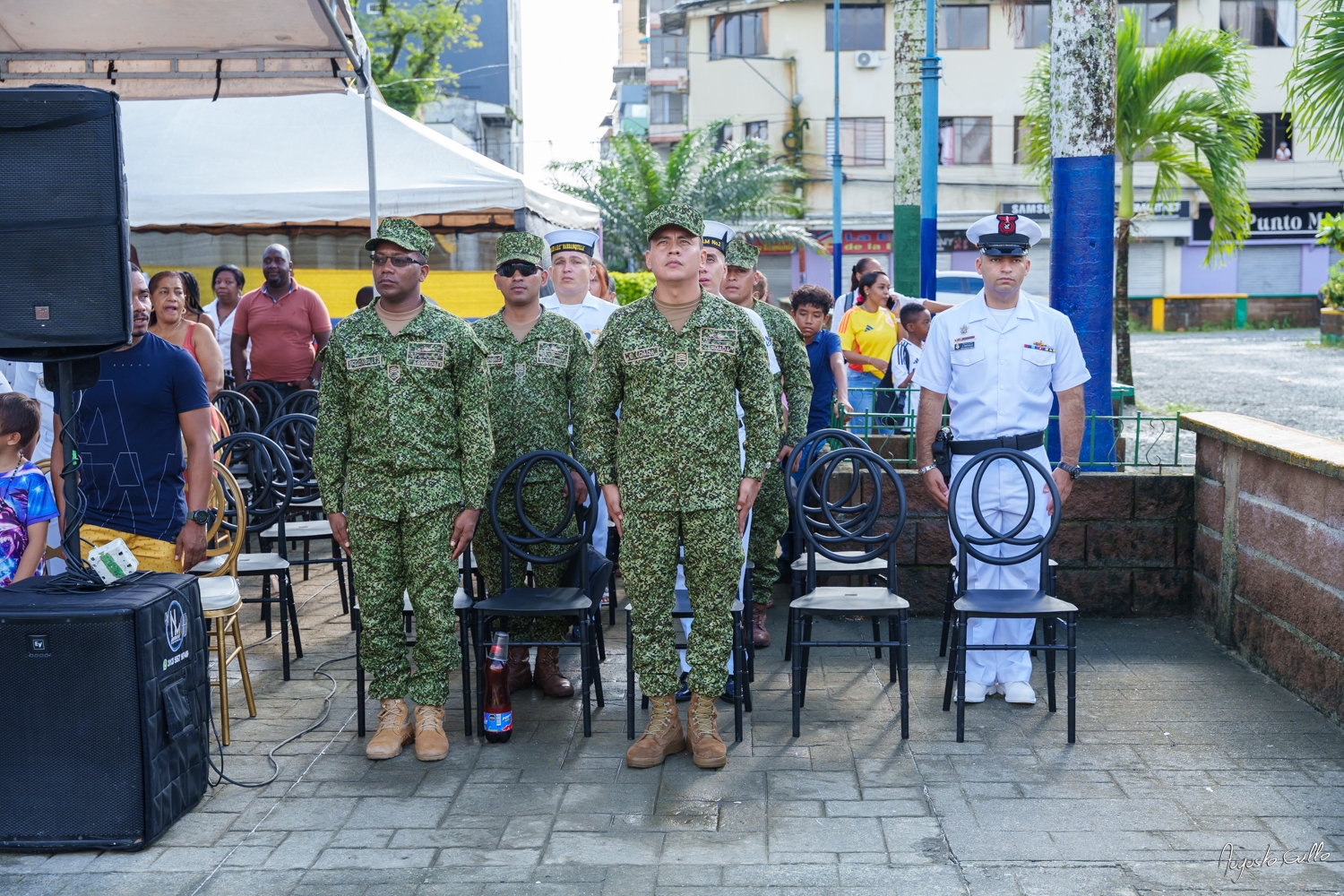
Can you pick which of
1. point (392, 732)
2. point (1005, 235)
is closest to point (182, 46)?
point (392, 732)

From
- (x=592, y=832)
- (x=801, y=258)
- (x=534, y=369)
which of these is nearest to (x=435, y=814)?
(x=592, y=832)

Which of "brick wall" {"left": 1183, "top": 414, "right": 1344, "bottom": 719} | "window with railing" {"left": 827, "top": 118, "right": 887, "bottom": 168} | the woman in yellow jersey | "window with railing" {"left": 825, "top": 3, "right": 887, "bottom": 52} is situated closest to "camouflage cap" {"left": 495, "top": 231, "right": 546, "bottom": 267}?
"brick wall" {"left": 1183, "top": 414, "right": 1344, "bottom": 719}

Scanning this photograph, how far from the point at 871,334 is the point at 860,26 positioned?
30841 millimetres

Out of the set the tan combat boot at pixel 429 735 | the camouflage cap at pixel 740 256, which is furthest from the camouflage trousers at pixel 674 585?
the camouflage cap at pixel 740 256

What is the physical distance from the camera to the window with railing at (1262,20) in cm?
3734

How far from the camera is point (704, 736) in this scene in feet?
15.7

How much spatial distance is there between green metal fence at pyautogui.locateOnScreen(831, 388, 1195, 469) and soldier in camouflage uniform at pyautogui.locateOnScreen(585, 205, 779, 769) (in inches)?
85.2

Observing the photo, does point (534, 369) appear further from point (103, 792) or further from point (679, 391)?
point (103, 792)

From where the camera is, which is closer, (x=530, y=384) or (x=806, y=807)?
(x=806, y=807)

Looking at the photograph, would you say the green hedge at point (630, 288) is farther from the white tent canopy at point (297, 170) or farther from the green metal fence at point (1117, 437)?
the green metal fence at point (1117, 437)

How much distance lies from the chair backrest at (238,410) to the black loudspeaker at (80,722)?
374cm

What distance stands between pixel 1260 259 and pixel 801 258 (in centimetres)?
1382

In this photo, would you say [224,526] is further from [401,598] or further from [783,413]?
[783,413]

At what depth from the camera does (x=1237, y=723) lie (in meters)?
A: 5.13
